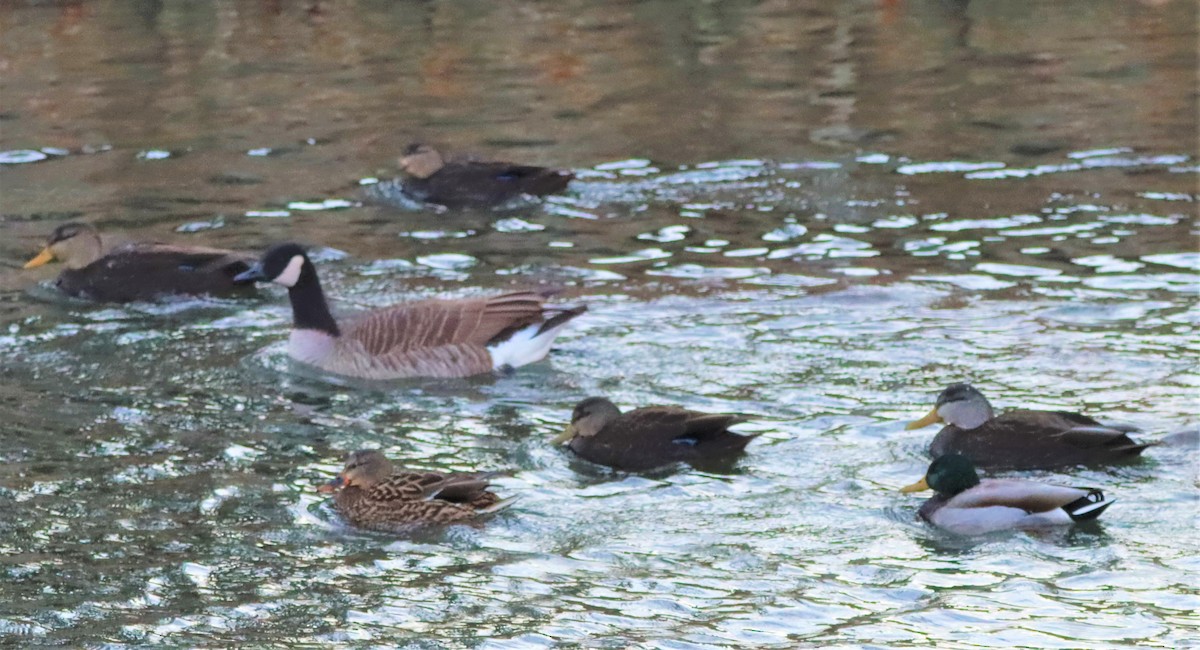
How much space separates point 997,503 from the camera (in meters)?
9.66

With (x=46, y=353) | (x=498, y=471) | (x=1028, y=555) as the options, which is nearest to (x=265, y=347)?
(x=46, y=353)

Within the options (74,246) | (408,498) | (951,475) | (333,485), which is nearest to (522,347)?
(333,485)

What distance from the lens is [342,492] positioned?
397 inches

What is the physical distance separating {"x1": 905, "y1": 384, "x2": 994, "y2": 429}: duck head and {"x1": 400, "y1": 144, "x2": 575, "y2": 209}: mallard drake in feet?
24.0

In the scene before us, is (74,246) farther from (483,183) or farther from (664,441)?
(664,441)

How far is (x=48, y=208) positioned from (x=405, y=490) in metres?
9.56

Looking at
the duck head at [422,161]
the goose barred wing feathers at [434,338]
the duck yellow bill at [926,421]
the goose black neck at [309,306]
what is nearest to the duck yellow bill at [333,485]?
the goose barred wing feathers at [434,338]

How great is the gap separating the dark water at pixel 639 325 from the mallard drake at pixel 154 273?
248 mm

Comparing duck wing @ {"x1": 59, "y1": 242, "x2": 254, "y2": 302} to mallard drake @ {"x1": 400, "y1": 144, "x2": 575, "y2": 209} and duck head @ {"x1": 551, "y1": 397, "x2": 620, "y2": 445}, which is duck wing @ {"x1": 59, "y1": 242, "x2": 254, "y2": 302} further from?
duck head @ {"x1": 551, "y1": 397, "x2": 620, "y2": 445}

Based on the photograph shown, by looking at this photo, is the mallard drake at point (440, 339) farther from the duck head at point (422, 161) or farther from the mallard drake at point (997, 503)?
the duck head at point (422, 161)

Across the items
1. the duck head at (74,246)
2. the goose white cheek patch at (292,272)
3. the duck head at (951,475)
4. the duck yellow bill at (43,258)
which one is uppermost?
the goose white cheek patch at (292,272)

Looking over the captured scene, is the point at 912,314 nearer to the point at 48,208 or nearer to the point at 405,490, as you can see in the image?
the point at 405,490

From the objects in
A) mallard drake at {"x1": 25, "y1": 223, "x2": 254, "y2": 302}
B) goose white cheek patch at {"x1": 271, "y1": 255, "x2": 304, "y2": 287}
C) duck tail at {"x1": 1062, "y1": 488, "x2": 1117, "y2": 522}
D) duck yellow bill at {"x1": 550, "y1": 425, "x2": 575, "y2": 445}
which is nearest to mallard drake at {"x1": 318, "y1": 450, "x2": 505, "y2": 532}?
duck yellow bill at {"x1": 550, "y1": 425, "x2": 575, "y2": 445}

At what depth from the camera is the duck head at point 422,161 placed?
18125 mm
